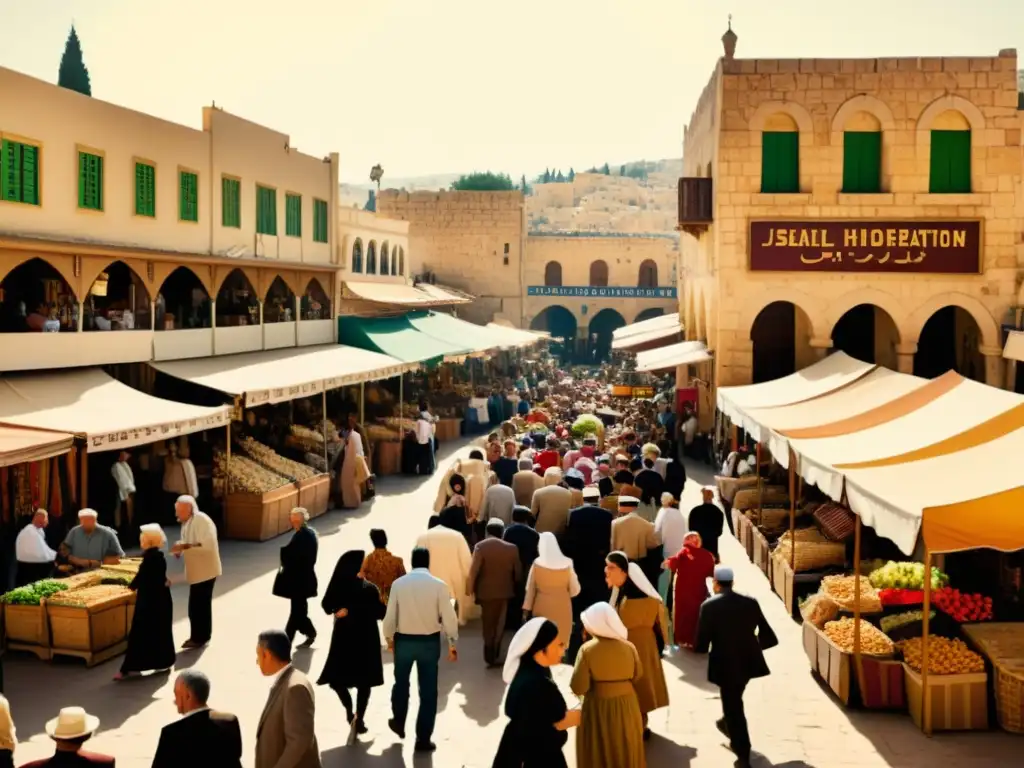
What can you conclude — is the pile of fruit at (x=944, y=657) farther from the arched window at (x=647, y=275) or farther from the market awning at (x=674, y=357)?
the arched window at (x=647, y=275)

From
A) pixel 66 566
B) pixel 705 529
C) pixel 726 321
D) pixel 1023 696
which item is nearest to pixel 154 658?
pixel 66 566

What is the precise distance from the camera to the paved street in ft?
25.5

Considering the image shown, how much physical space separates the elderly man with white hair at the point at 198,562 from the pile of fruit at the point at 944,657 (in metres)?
5.82

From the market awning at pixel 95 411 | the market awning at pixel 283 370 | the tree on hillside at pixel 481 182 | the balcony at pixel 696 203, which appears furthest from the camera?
the tree on hillside at pixel 481 182

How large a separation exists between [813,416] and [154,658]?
757 cm

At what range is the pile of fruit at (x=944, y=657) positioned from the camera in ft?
26.9

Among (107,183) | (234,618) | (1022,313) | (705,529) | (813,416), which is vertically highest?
(107,183)

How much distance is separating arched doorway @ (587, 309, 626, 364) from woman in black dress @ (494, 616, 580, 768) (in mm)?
46814

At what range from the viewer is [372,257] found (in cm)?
2959

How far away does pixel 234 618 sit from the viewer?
11.2m

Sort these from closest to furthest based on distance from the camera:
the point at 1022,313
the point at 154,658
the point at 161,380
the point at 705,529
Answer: the point at 154,658 < the point at 705,529 < the point at 161,380 < the point at 1022,313

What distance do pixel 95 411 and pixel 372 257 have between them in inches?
698

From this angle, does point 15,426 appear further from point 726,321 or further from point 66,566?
point 726,321

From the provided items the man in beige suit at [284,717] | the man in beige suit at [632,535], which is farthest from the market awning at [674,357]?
the man in beige suit at [284,717]
